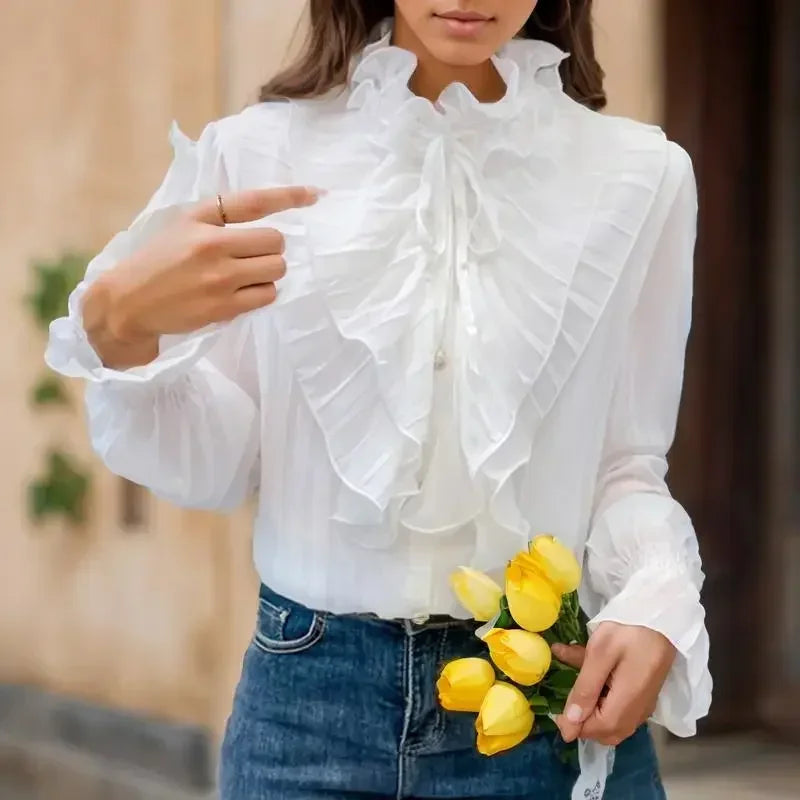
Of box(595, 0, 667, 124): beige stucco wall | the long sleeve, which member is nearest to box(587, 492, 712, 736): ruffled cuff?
the long sleeve

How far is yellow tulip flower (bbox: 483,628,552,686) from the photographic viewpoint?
64 centimetres

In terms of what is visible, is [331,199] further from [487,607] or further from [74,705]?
[74,705]

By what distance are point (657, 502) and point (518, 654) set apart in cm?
17

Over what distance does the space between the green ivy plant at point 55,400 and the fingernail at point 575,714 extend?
159cm

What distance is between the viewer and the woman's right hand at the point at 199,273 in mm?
635

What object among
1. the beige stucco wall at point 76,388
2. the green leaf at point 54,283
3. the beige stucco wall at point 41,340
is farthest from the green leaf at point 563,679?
the green leaf at point 54,283

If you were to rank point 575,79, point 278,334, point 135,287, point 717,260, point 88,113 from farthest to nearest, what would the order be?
point 88,113, point 717,260, point 575,79, point 278,334, point 135,287

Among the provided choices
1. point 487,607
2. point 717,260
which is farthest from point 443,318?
point 717,260

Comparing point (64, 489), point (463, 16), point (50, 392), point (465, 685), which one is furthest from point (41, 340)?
point (465, 685)

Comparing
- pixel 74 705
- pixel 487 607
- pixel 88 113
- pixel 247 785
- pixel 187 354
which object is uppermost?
pixel 88 113

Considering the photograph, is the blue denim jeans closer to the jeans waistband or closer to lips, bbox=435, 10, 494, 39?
the jeans waistband

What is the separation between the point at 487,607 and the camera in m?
0.67

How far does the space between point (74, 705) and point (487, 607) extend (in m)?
1.66

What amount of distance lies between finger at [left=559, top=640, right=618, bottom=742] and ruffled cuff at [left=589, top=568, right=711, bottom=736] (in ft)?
0.08
